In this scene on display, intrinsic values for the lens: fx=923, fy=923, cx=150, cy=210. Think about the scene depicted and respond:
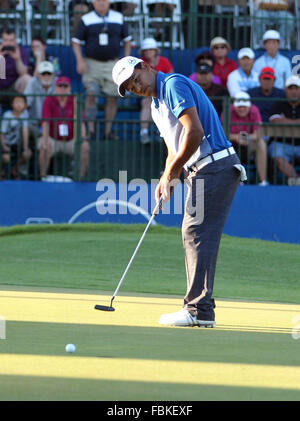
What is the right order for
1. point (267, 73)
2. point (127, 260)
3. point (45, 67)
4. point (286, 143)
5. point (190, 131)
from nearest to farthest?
1. point (190, 131)
2. point (127, 260)
3. point (286, 143)
4. point (267, 73)
5. point (45, 67)

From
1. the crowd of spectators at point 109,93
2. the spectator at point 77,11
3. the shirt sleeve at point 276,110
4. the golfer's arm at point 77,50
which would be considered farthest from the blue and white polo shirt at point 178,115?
the spectator at point 77,11

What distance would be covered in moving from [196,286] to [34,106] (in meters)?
9.28

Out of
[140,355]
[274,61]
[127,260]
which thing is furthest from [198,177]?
[274,61]

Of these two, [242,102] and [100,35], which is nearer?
[242,102]

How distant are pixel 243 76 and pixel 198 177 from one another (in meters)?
10.1

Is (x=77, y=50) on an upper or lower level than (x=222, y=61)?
upper

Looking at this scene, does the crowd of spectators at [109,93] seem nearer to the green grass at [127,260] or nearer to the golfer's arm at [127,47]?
the golfer's arm at [127,47]

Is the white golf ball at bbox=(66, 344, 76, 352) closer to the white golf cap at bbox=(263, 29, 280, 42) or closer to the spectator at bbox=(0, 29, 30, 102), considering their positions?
the spectator at bbox=(0, 29, 30, 102)

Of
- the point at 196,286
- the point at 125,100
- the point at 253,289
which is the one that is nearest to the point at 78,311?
the point at 196,286

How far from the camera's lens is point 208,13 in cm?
1978

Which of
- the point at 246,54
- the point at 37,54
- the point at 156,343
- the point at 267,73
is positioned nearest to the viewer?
the point at 156,343

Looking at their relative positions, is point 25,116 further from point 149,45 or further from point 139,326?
point 139,326

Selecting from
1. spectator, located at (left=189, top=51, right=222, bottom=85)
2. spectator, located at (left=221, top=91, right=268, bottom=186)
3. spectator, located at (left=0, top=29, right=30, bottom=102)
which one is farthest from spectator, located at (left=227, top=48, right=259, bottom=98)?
spectator, located at (left=0, top=29, right=30, bottom=102)

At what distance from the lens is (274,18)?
19.1m
